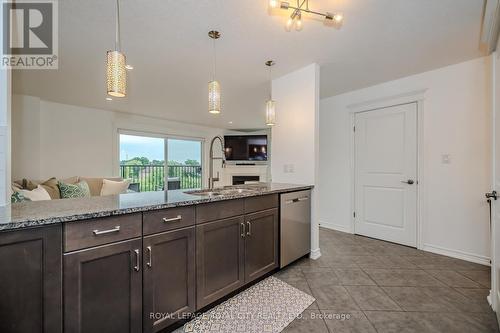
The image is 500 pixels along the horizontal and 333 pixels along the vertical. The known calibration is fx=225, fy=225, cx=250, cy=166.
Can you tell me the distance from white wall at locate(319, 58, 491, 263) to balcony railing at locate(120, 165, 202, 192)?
5.22m

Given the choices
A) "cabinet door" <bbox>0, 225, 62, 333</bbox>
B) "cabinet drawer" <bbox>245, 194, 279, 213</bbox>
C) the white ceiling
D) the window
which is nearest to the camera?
"cabinet door" <bbox>0, 225, 62, 333</bbox>

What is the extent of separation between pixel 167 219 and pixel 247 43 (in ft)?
6.00

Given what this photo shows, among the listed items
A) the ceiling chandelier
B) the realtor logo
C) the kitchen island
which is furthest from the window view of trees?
the ceiling chandelier

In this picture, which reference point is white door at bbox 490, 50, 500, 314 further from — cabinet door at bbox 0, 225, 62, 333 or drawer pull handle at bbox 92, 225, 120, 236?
cabinet door at bbox 0, 225, 62, 333

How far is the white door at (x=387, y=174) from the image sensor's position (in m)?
3.05

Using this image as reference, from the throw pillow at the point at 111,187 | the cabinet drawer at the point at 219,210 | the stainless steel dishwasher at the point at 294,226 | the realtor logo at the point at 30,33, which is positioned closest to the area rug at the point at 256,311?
the stainless steel dishwasher at the point at 294,226

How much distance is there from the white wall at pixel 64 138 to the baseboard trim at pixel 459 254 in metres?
5.89

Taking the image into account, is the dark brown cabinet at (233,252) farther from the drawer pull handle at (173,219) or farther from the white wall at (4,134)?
the white wall at (4,134)

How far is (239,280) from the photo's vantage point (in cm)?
185

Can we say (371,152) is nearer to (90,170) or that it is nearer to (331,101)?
(331,101)

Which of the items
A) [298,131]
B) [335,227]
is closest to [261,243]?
[298,131]

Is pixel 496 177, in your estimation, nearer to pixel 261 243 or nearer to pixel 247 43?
pixel 261 243

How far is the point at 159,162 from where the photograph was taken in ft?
19.9

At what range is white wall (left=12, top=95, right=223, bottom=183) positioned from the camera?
387 cm
